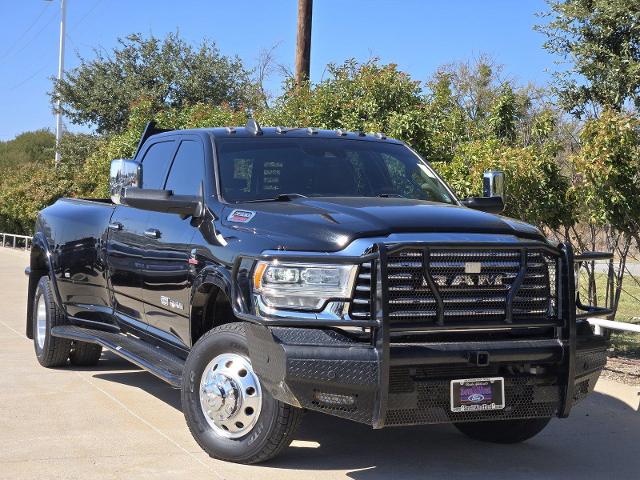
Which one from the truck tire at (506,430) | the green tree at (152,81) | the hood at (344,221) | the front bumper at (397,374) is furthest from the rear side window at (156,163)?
the green tree at (152,81)

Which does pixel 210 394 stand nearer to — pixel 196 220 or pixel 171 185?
pixel 196 220

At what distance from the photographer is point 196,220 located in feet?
21.0

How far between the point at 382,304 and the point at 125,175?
2759 millimetres

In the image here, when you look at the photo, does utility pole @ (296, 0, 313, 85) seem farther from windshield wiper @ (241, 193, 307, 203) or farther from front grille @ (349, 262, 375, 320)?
front grille @ (349, 262, 375, 320)

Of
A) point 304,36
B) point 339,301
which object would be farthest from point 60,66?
point 339,301

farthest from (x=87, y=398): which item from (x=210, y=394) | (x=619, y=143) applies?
(x=619, y=143)

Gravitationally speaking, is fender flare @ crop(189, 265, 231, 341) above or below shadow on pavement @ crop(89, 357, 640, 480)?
above

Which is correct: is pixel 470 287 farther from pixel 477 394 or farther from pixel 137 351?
pixel 137 351

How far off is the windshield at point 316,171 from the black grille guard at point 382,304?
3.62 ft

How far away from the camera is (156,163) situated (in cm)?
773

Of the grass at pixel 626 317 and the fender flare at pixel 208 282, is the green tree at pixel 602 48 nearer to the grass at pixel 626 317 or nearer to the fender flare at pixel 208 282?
the grass at pixel 626 317

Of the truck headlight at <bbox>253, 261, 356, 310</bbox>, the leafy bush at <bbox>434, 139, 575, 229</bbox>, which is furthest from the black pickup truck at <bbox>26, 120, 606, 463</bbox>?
the leafy bush at <bbox>434, 139, 575, 229</bbox>

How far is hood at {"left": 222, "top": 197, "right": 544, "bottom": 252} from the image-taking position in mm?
5363

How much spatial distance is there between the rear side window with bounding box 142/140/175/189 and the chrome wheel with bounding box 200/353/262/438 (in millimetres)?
2204
